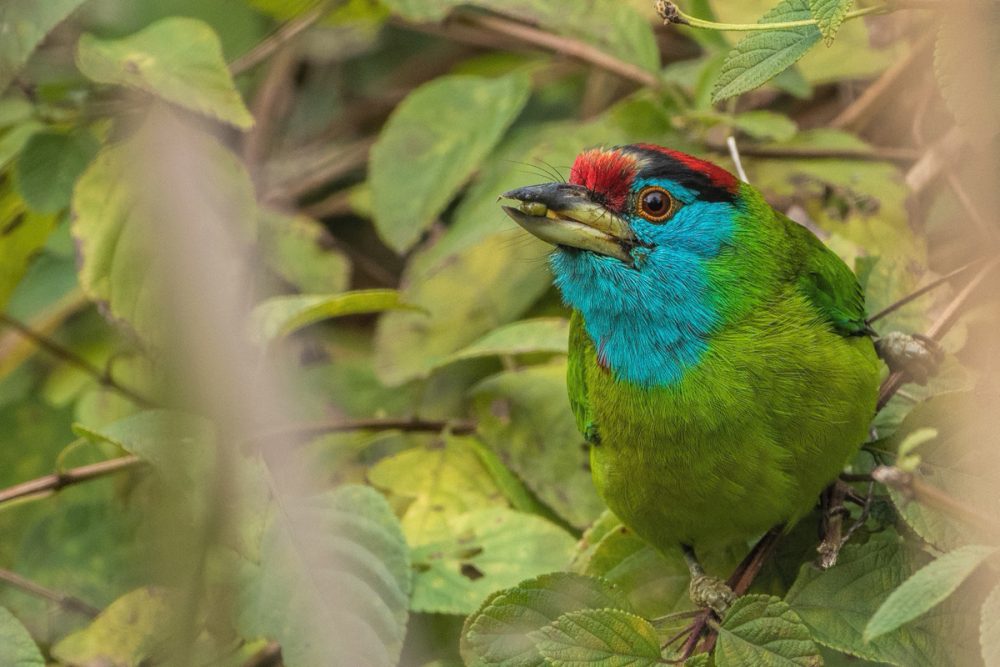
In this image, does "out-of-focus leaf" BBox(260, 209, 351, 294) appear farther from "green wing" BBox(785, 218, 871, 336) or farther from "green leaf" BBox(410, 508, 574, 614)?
"green wing" BBox(785, 218, 871, 336)

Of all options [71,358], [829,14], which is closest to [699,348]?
[829,14]

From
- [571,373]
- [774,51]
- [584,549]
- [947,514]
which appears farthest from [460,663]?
[774,51]

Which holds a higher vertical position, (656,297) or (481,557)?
(656,297)

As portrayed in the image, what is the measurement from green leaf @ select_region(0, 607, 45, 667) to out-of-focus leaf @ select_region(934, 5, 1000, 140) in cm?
203

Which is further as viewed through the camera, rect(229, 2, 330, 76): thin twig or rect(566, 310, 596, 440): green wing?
rect(229, 2, 330, 76): thin twig

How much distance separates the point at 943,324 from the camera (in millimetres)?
2436

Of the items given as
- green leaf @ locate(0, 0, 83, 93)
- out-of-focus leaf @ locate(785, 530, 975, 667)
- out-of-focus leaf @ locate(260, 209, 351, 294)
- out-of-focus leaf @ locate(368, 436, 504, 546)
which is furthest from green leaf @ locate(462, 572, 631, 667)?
out-of-focus leaf @ locate(260, 209, 351, 294)

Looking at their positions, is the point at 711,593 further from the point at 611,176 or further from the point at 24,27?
the point at 24,27

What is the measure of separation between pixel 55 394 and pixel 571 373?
1.98 metres

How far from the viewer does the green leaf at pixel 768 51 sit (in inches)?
77.8

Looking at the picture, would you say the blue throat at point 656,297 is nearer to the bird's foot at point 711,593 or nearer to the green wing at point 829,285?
the green wing at point 829,285

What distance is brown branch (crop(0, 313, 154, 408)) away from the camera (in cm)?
357

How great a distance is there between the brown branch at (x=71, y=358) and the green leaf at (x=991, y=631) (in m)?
2.47

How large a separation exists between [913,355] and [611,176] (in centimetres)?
73
